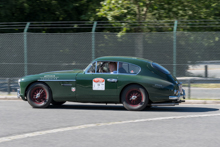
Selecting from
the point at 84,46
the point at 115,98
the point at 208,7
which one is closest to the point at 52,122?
the point at 115,98

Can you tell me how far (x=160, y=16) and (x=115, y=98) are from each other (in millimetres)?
9659

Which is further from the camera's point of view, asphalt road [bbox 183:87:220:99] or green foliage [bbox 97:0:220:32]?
green foliage [bbox 97:0:220:32]

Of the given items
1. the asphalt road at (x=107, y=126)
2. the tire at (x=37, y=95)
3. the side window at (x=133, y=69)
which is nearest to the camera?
the asphalt road at (x=107, y=126)

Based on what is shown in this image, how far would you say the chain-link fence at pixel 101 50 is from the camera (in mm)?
15133

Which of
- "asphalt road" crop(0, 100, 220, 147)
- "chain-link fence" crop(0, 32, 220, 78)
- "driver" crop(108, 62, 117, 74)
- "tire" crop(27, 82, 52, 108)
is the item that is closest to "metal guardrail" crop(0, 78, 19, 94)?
"chain-link fence" crop(0, 32, 220, 78)

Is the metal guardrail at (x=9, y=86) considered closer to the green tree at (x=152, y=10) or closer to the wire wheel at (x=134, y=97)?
the green tree at (x=152, y=10)

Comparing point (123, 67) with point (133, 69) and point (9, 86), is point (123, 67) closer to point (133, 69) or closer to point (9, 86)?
point (133, 69)

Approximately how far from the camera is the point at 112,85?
34.1 ft

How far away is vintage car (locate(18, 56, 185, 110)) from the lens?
1024 cm

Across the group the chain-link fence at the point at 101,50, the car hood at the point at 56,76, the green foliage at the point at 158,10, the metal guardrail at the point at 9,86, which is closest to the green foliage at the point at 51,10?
the green foliage at the point at 158,10

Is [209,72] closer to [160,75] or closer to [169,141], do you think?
[160,75]

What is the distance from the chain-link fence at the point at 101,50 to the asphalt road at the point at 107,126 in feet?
14.3

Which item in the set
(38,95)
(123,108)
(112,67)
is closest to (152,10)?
(123,108)

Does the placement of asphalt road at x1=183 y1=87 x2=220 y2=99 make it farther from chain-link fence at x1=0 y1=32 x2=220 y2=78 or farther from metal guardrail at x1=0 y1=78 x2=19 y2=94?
metal guardrail at x1=0 y1=78 x2=19 y2=94
